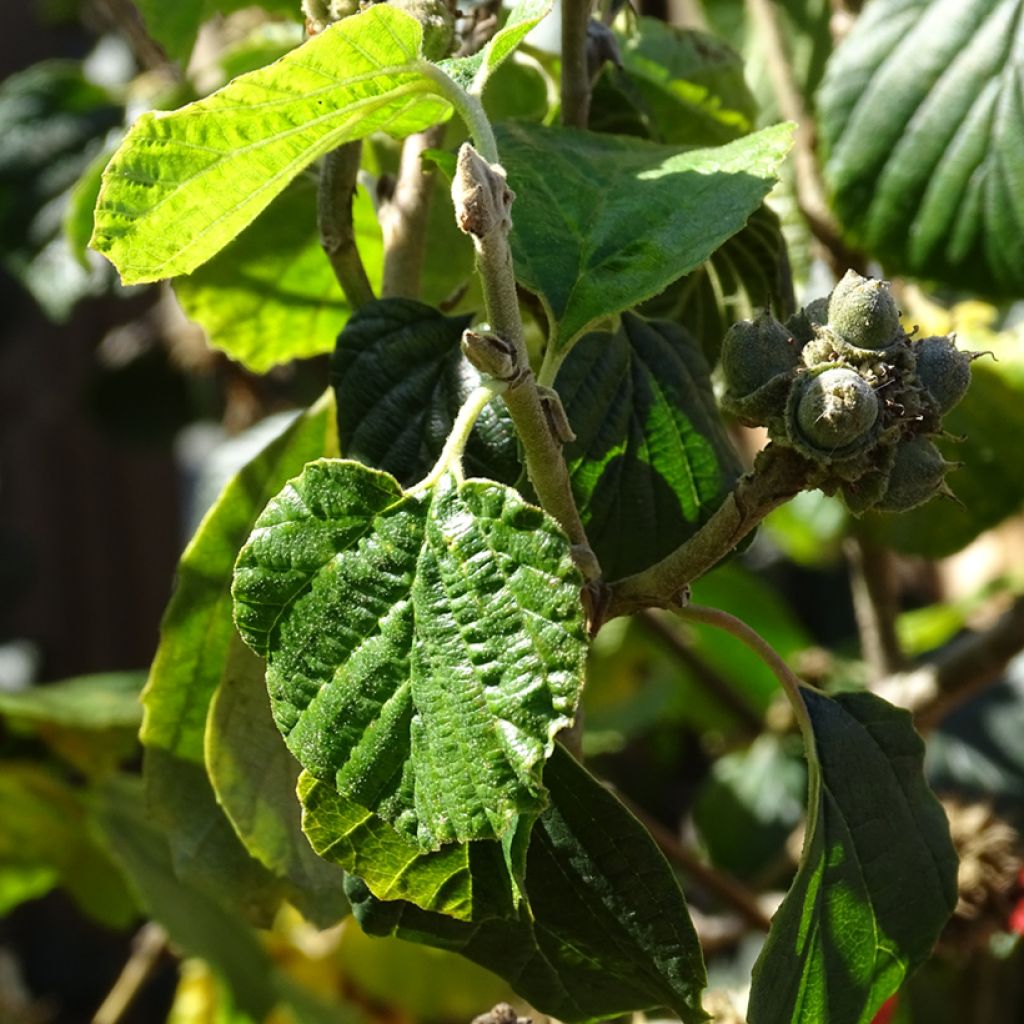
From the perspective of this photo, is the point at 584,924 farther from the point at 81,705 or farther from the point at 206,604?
the point at 81,705

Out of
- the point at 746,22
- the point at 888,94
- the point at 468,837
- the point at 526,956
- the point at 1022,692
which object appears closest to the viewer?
the point at 468,837

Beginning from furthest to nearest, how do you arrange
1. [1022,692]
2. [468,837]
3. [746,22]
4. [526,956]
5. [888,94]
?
[1022,692]
[746,22]
[888,94]
[526,956]
[468,837]

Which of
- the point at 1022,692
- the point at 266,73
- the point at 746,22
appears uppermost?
the point at 266,73

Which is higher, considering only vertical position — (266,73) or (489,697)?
(266,73)

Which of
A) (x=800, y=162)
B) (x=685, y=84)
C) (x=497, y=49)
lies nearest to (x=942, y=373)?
(x=497, y=49)

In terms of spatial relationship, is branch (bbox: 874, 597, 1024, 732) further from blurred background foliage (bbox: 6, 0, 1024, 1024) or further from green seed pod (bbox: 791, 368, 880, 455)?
green seed pod (bbox: 791, 368, 880, 455)

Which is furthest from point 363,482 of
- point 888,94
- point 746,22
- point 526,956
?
point 746,22

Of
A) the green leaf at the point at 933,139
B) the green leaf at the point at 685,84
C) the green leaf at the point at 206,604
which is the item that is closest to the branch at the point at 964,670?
the green leaf at the point at 933,139

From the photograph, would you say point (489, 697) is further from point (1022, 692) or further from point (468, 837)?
point (1022, 692)
